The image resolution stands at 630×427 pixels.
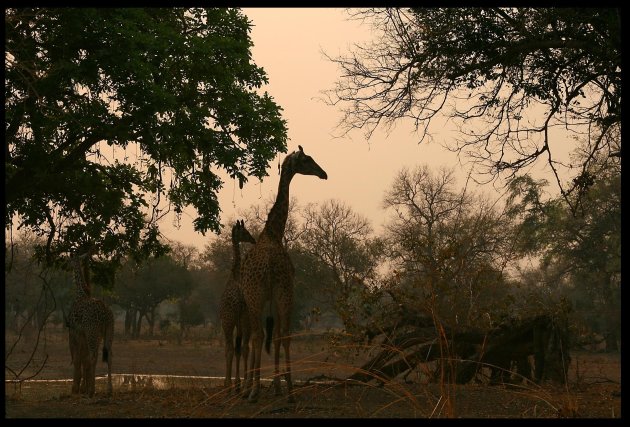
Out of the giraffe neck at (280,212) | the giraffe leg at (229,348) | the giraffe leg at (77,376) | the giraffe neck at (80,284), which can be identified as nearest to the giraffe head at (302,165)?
the giraffe neck at (280,212)

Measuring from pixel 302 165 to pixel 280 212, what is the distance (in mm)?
772

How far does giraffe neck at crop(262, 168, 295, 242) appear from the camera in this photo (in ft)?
36.9

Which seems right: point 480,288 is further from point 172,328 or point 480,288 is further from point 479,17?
point 172,328

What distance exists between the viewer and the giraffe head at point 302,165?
37.6 ft

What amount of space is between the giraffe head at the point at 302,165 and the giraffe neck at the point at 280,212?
0.08 meters

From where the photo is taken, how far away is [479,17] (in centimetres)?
1100

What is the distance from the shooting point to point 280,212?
11336mm

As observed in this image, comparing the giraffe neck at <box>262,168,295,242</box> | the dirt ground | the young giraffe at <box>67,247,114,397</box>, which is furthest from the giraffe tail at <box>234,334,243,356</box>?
the young giraffe at <box>67,247,114,397</box>

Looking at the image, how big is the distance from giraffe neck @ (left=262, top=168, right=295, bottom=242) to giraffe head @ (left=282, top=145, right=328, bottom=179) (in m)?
0.08

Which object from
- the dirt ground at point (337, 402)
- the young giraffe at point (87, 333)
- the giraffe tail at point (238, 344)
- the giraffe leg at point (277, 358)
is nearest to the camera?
the dirt ground at point (337, 402)

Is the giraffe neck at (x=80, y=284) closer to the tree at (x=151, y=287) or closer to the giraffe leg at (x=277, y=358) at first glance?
the giraffe leg at (x=277, y=358)

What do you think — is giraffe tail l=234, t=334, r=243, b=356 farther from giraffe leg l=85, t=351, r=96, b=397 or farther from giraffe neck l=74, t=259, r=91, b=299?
giraffe neck l=74, t=259, r=91, b=299

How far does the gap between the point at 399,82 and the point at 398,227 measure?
3553 centimetres

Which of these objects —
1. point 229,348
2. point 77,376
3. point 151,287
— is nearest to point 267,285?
point 229,348
